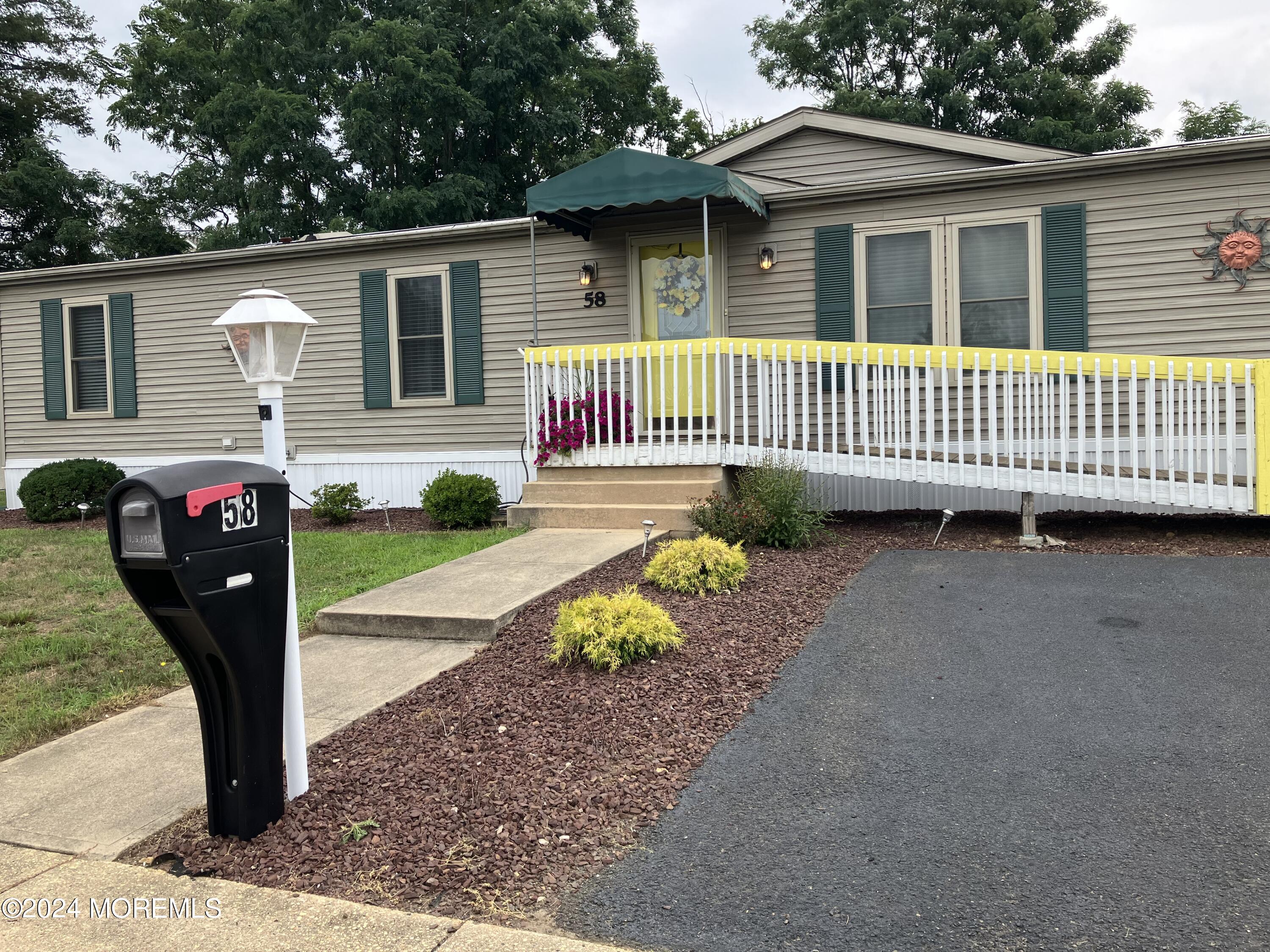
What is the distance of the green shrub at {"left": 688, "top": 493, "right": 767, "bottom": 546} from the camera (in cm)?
696

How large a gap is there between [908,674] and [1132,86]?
2205 centimetres

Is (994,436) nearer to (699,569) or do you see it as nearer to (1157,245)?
(1157,245)

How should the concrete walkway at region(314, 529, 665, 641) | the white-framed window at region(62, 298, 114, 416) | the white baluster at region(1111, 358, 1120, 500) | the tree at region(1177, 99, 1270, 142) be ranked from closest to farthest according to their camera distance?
the concrete walkway at region(314, 529, 665, 641), the white baluster at region(1111, 358, 1120, 500), the white-framed window at region(62, 298, 114, 416), the tree at region(1177, 99, 1270, 142)

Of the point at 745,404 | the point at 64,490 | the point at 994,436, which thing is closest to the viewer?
the point at 994,436

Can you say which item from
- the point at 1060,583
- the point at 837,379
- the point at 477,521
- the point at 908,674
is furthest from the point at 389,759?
the point at 837,379

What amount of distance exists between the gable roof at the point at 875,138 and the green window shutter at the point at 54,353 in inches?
332

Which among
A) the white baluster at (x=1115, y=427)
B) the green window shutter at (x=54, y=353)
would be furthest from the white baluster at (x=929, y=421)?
the green window shutter at (x=54, y=353)

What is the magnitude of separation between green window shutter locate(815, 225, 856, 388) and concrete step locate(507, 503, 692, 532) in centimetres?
239

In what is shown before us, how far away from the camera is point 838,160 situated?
10.9 meters

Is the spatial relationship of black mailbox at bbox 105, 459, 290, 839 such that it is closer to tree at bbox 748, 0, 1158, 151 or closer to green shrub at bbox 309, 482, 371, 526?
green shrub at bbox 309, 482, 371, 526

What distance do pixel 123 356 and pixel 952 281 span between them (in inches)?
393

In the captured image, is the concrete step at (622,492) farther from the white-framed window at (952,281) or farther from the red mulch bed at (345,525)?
the white-framed window at (952,281)

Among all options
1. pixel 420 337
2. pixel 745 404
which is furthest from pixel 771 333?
pixel 420 337

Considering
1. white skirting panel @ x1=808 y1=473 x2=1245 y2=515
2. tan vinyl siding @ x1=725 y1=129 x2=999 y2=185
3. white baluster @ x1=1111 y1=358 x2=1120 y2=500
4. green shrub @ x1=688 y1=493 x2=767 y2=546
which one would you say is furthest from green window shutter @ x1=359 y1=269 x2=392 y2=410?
white baluster @ x1=1111 y1=358 x2=1120 y2=500
